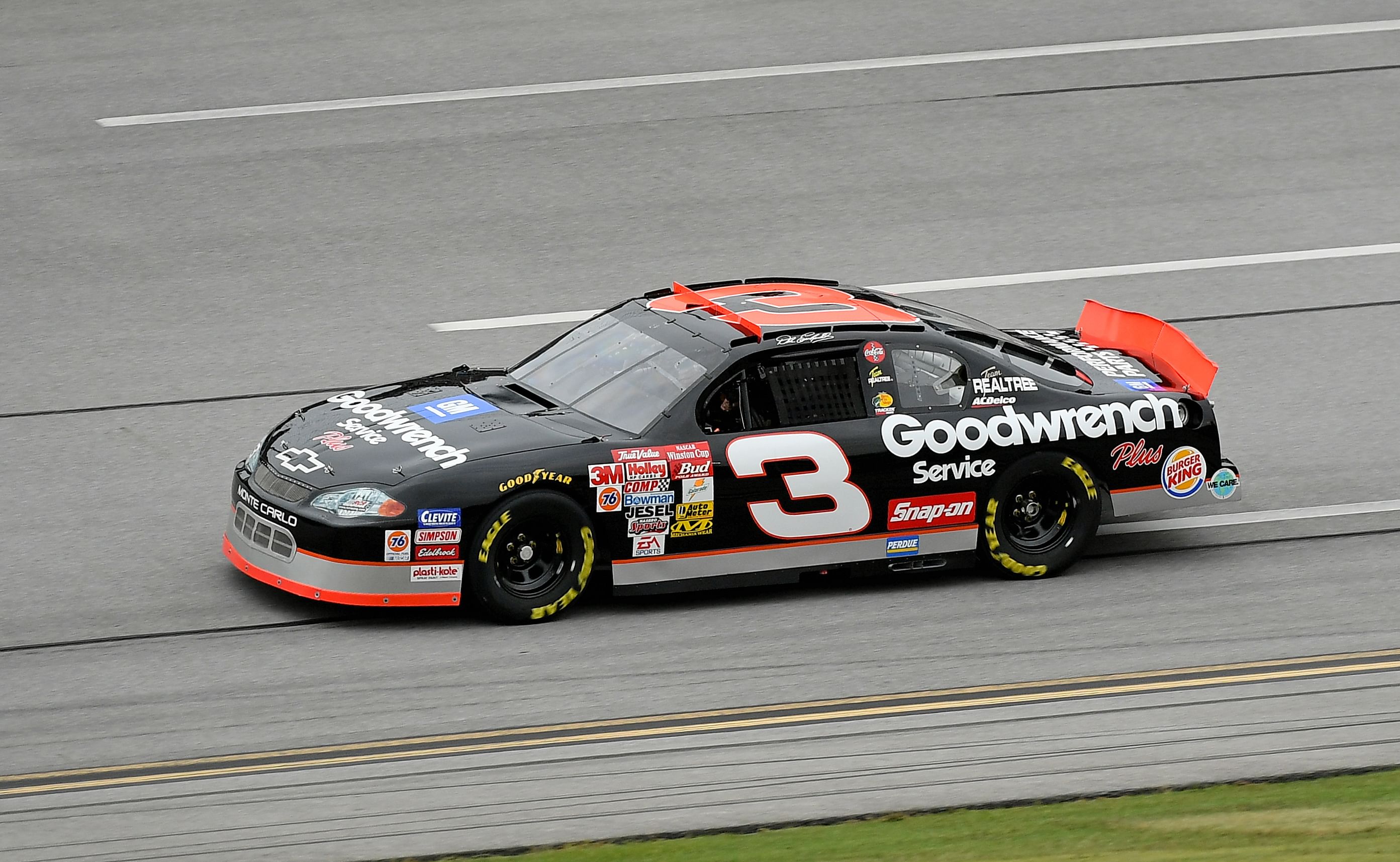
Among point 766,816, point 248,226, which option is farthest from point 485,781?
point 248,226

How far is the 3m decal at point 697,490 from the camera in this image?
359 inches

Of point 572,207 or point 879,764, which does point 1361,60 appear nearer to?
point 572,207

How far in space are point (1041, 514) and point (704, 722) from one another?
2747mm

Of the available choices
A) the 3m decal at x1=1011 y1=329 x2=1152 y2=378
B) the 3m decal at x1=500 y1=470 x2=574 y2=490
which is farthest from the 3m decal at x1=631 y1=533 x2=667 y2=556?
the 3m decal at x1=1011 y1=329 x2=1152 y2=378

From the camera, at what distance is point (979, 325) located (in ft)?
33.8

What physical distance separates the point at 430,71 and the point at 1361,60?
9.40 metres

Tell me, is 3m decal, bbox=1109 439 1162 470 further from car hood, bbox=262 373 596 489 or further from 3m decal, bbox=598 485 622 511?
Result: car hood, bbox=262 373 596 489

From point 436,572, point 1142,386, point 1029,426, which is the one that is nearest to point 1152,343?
point 1142,386

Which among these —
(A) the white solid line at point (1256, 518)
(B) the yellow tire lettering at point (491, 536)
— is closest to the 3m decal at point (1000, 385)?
(A) the white solid line at point (1256, 518)

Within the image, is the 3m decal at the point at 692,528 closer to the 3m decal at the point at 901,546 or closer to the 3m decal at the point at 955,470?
the 3m decal at the point at 901,546

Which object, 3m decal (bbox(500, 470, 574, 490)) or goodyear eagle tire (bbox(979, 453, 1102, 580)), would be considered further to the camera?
goodyear eagle tire (bbox(979, 453, 1102, 580))

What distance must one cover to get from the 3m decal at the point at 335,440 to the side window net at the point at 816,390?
2.14 meters

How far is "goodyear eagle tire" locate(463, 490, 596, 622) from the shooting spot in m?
8.84

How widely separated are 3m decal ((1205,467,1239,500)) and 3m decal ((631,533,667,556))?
3.20 m
